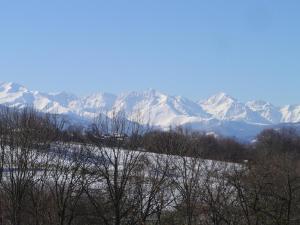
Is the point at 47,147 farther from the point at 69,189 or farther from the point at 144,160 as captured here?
the point at 144,160

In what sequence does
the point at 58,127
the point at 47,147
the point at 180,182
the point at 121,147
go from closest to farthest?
the point at 121,147
the point at 47,147
the point at 58,127
the point at 180,182

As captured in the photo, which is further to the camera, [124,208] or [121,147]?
[124,208]

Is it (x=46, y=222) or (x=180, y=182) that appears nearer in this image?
(x=46, y=222)

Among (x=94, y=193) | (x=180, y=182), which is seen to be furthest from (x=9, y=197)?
(x=180, y=182)

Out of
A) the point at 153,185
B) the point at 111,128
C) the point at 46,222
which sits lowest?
the point at 46,222

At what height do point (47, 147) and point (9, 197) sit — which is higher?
point (47, 147)

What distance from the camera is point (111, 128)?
29.5 metres

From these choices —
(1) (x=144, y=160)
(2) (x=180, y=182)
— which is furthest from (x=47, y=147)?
(2) (x=180, y=182)

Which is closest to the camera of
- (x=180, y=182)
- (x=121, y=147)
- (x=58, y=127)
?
(x=121, y=147)

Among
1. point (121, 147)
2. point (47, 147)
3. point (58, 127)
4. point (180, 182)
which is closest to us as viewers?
point (121, 147)

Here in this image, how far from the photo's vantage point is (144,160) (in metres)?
30.8

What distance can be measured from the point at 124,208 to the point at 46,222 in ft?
13.2

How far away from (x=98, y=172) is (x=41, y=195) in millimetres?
3889

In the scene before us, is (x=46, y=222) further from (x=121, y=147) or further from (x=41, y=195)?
(x=121, y=147)
